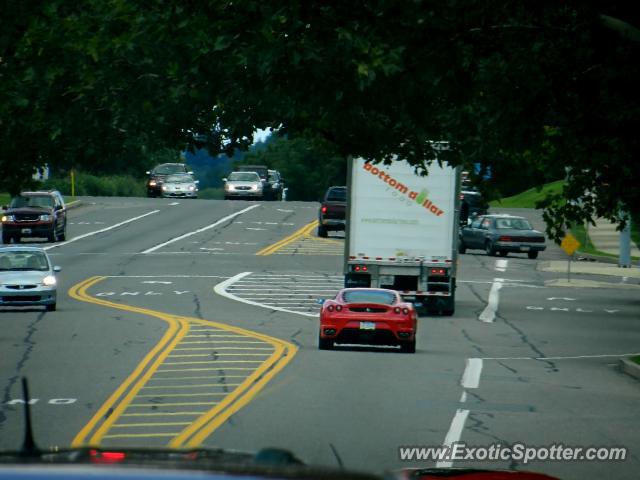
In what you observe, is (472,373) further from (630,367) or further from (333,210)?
(333,210)

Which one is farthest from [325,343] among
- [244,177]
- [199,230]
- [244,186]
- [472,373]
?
[244,177]

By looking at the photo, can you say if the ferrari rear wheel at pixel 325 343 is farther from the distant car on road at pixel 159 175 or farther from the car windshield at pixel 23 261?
the distant car on road at pixel 159 175

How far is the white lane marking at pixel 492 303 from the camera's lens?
3581 centimetres

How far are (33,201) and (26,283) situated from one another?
995 inches

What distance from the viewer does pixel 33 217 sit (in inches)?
2280

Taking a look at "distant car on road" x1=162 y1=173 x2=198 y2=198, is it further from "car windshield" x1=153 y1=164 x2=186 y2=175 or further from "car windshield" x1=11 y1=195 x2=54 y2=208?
"car windshield" x1=11 y1=195 x2=54 y2=208

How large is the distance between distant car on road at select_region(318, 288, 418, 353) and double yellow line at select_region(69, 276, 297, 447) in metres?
0.89

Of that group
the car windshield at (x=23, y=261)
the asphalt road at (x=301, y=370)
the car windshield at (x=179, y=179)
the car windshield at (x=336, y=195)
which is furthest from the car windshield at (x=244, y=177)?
the car windshield at (x=23, y=261)

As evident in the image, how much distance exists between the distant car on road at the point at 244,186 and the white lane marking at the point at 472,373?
60605 mm

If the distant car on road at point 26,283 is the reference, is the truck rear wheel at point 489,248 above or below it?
below

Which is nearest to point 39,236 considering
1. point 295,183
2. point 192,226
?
point 192,226

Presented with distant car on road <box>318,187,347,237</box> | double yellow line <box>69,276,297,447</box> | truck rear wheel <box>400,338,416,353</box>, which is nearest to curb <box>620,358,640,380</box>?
truck rear wheel <box>400,338,416,353</box>

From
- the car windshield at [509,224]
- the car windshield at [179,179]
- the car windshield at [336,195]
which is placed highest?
the car windshield at [336,195]

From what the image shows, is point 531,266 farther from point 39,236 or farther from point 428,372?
point 428,372
